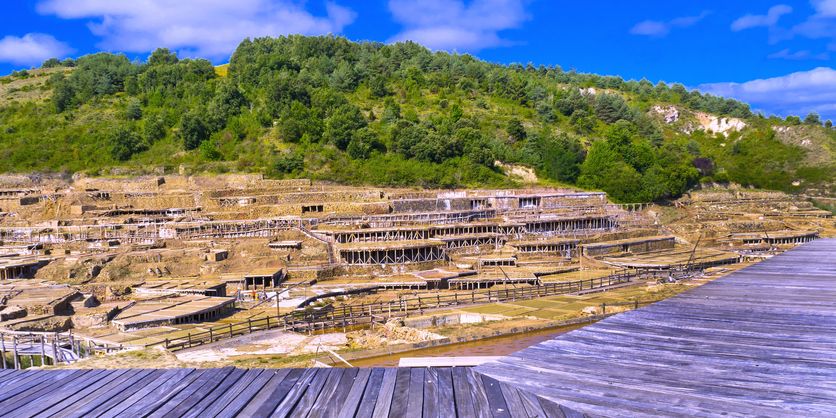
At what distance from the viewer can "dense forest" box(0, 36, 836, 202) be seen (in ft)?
216

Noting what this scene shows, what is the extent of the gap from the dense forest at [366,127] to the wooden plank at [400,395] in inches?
2162

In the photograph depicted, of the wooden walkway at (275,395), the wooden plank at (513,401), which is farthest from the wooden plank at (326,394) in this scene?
the wooden plank at (513,401)

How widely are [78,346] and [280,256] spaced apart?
18.8 meters

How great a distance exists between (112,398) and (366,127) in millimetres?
62367

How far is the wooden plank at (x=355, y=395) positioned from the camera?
5.85 meters

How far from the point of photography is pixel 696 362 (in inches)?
270

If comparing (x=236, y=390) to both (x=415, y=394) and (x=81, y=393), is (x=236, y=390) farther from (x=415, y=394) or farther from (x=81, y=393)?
(x=415, y=394)

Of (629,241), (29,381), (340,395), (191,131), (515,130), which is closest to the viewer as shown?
(340,395)

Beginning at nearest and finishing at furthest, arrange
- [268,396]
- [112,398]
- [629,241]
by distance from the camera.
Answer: [268,396] → [112,398] → [629,241]

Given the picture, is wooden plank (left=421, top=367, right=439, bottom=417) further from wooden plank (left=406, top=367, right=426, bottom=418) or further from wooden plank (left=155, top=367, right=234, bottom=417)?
wooden plank (left=155, top=367, right=234, bottom=417)

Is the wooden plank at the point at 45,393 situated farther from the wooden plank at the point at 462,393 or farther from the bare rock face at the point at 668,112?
the bare rock face at the point at 668,112

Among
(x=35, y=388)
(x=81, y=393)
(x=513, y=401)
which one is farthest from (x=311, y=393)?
(x=35, y=388)

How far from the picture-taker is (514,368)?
22.2 feet

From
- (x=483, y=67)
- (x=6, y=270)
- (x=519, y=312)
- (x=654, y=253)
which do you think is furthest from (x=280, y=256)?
(x=483, y=67)
